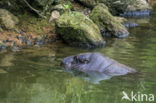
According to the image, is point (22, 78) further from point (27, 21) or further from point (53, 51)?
point (27, 21)

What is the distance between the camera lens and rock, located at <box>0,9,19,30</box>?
12359 mm

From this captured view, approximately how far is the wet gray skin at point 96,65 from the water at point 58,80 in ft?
1.10

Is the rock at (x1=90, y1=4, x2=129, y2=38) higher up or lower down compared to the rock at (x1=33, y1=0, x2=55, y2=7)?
lower down

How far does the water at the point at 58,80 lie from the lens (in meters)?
6.25

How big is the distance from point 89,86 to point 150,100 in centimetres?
153

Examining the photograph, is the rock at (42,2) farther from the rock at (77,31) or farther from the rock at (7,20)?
the rock at (77,31)

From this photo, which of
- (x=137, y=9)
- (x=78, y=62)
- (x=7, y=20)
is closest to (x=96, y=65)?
(x=78, y=62)

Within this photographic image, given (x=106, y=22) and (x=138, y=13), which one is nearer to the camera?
(x=106, y=22)

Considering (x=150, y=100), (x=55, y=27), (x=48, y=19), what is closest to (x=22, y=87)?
(x=150, y=100)

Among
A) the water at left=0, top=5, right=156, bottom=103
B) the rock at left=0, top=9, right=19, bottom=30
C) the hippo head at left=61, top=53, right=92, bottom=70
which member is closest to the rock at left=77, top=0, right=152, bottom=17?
the rock at left=0, top=9, right=19, bottom=30

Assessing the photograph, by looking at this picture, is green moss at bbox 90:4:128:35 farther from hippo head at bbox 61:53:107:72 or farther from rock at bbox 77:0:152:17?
hippo head at bbox 61:53:107:72

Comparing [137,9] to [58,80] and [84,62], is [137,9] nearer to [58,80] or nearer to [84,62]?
[84,62]

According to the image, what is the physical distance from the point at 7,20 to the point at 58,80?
5.70 metres

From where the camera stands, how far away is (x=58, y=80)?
7590 millimetres
